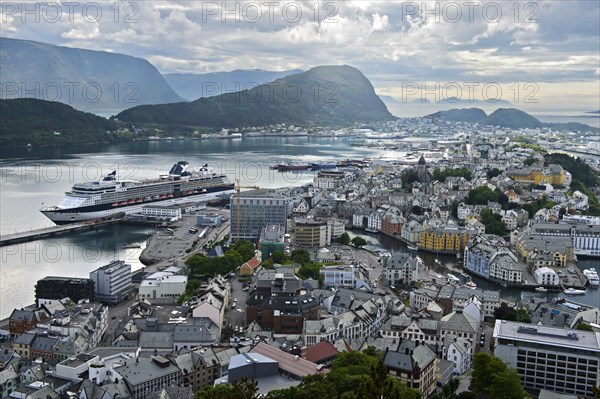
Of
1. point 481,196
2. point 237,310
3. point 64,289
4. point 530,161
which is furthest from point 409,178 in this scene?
point 64,289

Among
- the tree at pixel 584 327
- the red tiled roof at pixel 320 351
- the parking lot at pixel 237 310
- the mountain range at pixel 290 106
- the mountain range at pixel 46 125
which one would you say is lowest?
the parking lot at pixel 237 310

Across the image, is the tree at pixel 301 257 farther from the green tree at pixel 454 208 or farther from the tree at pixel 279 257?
the green tree at pixel 454 208

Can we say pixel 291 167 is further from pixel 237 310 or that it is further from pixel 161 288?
pixel 237 310

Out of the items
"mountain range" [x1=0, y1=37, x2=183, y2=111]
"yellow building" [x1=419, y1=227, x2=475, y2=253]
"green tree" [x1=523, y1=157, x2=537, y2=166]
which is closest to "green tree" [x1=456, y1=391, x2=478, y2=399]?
"yellow building" [x1=419, y1=227, x2=475, y2=253]

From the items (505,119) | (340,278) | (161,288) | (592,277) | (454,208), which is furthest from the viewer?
(505,119)

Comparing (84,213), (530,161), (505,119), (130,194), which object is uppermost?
(505,119)

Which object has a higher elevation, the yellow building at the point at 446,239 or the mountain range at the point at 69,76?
the mountain range at the point at 69,76

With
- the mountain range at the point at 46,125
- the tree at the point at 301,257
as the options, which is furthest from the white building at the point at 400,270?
the mountain range at the point at 46,125
